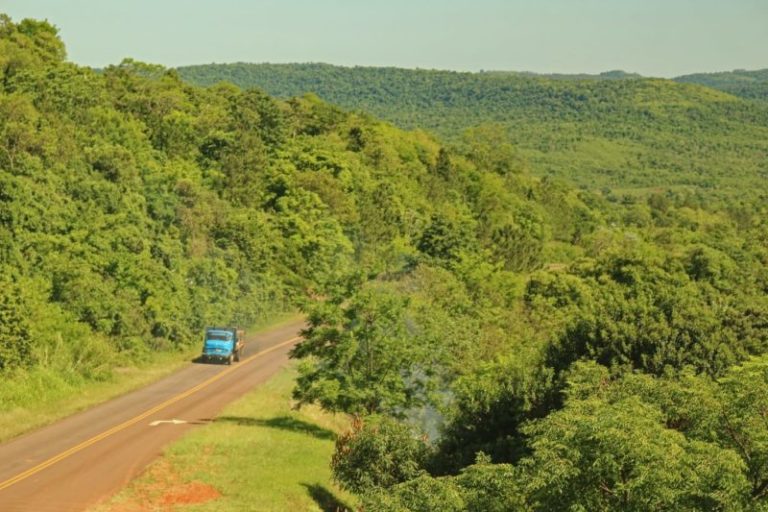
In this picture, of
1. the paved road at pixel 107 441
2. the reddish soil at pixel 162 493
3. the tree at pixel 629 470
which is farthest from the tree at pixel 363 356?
the tree at pixel 629 470

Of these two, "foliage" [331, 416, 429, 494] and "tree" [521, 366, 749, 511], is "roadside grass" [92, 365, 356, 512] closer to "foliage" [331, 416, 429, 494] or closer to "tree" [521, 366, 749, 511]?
"foliage" [331, 416, 429, 494]

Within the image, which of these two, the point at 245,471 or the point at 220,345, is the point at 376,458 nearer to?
the point at 245,471

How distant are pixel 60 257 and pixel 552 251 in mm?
73265

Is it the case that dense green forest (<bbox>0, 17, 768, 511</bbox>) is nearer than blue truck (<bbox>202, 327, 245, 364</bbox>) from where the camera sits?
Yes

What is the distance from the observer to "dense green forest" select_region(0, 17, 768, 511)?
2097 cm

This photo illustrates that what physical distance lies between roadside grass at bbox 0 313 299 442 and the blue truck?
11.4 feet

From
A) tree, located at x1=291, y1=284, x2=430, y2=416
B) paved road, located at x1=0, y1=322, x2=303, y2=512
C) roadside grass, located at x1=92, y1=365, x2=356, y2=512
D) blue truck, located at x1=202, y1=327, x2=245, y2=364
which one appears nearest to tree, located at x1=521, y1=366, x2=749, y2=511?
roadside grass, located at x1=92, y1=365, x2=356, y2=512

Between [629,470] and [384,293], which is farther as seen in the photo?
[384,293]

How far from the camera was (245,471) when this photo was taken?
34500 millimetres

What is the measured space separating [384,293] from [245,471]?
10.3 m

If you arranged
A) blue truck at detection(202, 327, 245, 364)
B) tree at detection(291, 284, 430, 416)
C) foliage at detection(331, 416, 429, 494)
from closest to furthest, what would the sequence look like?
foliage at detection(331, 416, 429, 494), tree at detection(291, 284, 430, 416), blue truck at detection(202, 327, 245, 364)

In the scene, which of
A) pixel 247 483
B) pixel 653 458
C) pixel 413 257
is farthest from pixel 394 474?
pixel 413 257

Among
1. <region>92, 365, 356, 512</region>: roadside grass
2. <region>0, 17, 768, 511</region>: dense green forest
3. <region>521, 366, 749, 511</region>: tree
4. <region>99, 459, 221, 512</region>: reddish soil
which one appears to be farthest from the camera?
<region>92, 365, 356, 512</region>: roadside grass

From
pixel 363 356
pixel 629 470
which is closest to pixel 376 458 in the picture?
pixel 363 356
